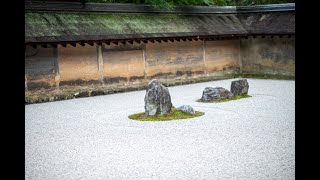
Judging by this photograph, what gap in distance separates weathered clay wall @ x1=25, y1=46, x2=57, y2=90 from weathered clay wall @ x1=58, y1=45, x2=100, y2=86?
43cm

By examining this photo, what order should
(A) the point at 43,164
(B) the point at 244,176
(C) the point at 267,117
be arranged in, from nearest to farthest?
(B) the point at 244,176
(A) the point at 43,164
(C) the point at 267,117

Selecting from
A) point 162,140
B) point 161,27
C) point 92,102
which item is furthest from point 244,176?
point 161,27

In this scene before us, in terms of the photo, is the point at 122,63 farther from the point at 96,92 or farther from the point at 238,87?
the point at 238,87

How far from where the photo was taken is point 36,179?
671 cm

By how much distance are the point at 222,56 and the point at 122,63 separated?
25.1ft

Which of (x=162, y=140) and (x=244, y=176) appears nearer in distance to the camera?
(x=244, y=176)

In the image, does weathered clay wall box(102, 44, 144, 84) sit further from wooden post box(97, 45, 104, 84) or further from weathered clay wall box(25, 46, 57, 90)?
weathered clay wall box(25, 46, 57, 90)

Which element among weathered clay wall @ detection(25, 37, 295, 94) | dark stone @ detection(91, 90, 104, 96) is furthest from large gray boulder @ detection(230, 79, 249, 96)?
dark stone @ detection(91, 90, 104, 96)

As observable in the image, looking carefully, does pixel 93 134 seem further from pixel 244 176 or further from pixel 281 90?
pixel 281 90

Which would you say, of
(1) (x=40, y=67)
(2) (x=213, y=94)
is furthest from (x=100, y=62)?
(2) (x=213, y=94)

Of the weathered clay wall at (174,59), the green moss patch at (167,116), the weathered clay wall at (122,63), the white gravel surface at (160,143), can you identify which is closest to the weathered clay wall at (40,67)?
the white gravel surface at (160,143)

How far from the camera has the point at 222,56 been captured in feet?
79.4
